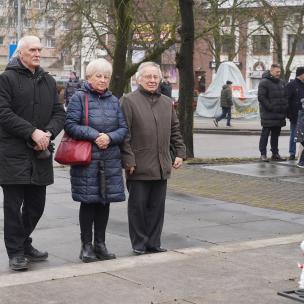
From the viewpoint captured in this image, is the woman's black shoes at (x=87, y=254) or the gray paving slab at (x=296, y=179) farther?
the gray paving slab at (x=296, y=179)

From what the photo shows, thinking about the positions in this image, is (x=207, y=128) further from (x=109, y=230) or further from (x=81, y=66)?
(x=81, y=66)

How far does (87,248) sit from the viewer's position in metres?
6.82

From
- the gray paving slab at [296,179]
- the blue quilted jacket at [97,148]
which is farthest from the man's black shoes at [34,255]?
the gray paving slab at [296,179]

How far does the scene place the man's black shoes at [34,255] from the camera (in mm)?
6820

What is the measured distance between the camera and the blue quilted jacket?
21.8ft

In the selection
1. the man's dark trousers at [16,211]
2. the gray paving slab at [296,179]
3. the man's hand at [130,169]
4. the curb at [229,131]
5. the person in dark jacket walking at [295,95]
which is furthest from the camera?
the curb at [229,131]

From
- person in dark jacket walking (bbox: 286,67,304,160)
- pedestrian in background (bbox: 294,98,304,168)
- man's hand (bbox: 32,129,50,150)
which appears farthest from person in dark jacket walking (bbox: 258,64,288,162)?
man's hand (bbox: 32,129,50,150)

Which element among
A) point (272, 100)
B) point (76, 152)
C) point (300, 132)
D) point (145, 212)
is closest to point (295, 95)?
point (272, 100)

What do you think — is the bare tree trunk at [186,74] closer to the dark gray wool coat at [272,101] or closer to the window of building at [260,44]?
the dark gray wool coat at [272,101]

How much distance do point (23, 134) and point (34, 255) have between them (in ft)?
3.91

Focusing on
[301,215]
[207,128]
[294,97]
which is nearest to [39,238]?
[301,215]

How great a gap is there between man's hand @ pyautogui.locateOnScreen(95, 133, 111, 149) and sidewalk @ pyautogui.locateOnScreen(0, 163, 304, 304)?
40.3 inches

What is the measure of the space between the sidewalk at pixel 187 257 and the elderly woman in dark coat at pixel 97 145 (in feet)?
1.40

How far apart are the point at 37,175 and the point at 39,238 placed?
57.2 inches
